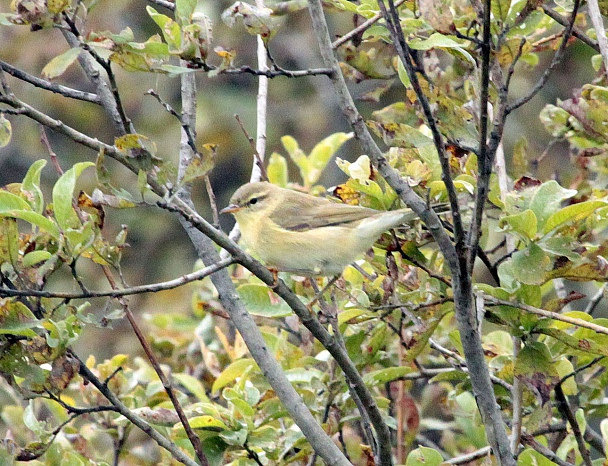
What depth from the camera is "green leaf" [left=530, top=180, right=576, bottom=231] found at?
Answer: 7.06ft

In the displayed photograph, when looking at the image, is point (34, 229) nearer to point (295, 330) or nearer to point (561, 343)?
point (295, 330)

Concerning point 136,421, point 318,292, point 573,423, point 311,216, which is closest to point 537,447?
point 573,423

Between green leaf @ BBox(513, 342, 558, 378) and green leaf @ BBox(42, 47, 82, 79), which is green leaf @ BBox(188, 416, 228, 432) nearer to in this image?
green leaf @ BBox(513, 342, 558, 378)

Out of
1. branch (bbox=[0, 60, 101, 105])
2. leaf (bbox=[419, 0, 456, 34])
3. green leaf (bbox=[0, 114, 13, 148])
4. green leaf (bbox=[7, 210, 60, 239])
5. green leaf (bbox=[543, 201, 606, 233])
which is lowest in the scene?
green leaf (bbox=[543, 201, 606, 233])

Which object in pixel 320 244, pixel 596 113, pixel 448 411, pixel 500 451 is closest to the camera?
pixel 500 451

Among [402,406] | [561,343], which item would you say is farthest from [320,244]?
[561,343]

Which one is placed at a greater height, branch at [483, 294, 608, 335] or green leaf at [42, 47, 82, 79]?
green leaf at [42, 47, 82, 79]

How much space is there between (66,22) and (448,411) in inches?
74.0

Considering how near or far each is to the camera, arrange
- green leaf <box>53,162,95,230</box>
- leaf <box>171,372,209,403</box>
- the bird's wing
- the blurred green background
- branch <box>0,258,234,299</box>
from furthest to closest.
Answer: the blurred green background, the bird's wing, leaf <box>171,372,209,403</box>, green leaf <box>53,162,95,230</box>, branch <box>0,258,234,299</box>

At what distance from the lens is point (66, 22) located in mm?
→ 1807

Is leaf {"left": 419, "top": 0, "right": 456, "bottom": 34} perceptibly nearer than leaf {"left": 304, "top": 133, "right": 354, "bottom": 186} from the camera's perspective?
Yes

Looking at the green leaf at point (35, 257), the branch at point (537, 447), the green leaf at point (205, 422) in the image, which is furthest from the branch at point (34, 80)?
the branch at point (537, 447)

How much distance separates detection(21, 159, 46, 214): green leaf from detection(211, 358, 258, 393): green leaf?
92 centimetres

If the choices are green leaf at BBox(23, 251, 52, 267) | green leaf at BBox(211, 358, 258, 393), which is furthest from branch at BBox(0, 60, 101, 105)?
green leaf at BBox(211, 358, 258, 393)
